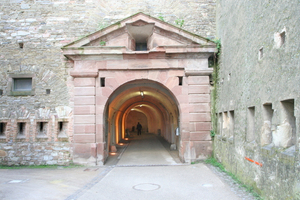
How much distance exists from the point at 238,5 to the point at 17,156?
9.06 metres

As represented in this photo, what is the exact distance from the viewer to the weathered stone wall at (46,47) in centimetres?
1028

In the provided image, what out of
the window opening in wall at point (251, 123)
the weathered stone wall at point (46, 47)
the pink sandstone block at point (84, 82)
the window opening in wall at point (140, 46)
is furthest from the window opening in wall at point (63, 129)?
the window opening in wall at point (251, 123)

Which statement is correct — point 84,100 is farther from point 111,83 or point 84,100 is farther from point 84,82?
point 111,83

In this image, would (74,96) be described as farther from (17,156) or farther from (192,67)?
(192,67)

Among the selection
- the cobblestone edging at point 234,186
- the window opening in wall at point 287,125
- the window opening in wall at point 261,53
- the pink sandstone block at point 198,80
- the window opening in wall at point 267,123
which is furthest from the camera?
the pink sandstone block at point 198,80

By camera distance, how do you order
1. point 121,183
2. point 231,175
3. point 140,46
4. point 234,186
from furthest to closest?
point 140,46, point 231,175, point 121,183, point 234,186

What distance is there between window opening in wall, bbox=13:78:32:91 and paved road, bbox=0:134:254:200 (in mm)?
3038

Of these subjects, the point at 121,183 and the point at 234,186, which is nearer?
the point at 234,186

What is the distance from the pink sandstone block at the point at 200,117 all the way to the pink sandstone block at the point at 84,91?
12.1ft

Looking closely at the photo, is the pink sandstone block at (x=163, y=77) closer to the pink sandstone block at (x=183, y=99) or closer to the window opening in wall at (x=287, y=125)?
the pink sandstone block at (x=183, y=99)

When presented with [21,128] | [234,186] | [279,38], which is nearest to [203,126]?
[234,186]

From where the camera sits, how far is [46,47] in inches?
415

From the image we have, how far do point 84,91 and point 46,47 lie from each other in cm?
235

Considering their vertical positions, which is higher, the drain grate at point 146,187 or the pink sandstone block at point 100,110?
the pink sandstone block at point 100,110
